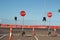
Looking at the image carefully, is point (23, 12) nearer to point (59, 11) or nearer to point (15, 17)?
point (15, 17)

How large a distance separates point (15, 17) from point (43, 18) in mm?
6195

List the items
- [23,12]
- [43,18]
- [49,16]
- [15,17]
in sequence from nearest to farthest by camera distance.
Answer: [23,12] < [49,16] < [43,18] < [15,17]

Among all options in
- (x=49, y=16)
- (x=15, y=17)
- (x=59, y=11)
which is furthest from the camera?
(x=59, y=11)

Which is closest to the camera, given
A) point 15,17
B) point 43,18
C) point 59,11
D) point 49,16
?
point 49,16

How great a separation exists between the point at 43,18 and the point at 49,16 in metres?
4.78

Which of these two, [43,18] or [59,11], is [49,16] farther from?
[59,11]

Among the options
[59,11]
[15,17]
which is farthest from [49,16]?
[59,11]

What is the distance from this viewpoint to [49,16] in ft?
126

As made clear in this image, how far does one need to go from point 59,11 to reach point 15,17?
10238 mm

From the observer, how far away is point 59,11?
51.1m

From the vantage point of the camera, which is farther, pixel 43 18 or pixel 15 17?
pixel 15 17

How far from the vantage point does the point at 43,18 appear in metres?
43.0

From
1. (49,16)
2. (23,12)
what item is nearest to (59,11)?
(49,16)

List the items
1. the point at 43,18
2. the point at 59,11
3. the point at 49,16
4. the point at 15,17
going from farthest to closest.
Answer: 1. the point at 59,11
2. the point at 15,17
3. the point at 43,18
4. the point at 49,16
